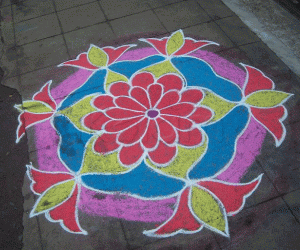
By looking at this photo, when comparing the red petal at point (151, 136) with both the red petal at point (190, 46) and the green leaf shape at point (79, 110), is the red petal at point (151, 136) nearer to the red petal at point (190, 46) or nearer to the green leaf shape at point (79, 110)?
the green leaf shape at point (79, 110)

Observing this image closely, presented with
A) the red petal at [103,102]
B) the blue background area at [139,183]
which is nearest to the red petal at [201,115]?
the blue background area at [139,183]

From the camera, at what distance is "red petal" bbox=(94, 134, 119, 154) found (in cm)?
375

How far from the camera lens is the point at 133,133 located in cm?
388

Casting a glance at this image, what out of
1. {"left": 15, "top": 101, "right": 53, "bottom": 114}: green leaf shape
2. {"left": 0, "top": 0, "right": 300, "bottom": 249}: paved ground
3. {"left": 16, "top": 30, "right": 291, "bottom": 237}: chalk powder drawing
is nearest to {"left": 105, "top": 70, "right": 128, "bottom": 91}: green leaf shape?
{"left": 16, "top": 30, "right": 291, "bottom": 237}: chalk powder drawing

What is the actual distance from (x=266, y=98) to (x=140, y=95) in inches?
78.1

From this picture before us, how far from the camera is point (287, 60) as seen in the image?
4586 millimetres

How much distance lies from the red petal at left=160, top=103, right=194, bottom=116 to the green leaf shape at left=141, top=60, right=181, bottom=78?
74 centimetres

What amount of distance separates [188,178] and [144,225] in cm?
81

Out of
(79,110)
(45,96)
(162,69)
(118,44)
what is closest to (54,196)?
(79,110)

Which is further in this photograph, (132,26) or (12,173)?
(132,26)

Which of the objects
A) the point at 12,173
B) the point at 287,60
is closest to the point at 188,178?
the point at 12,173

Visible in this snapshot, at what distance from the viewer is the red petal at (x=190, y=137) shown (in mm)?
3717

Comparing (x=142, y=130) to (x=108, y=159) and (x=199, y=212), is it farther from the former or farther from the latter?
(x=199, y=212)

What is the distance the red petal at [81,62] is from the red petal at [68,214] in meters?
2.47
